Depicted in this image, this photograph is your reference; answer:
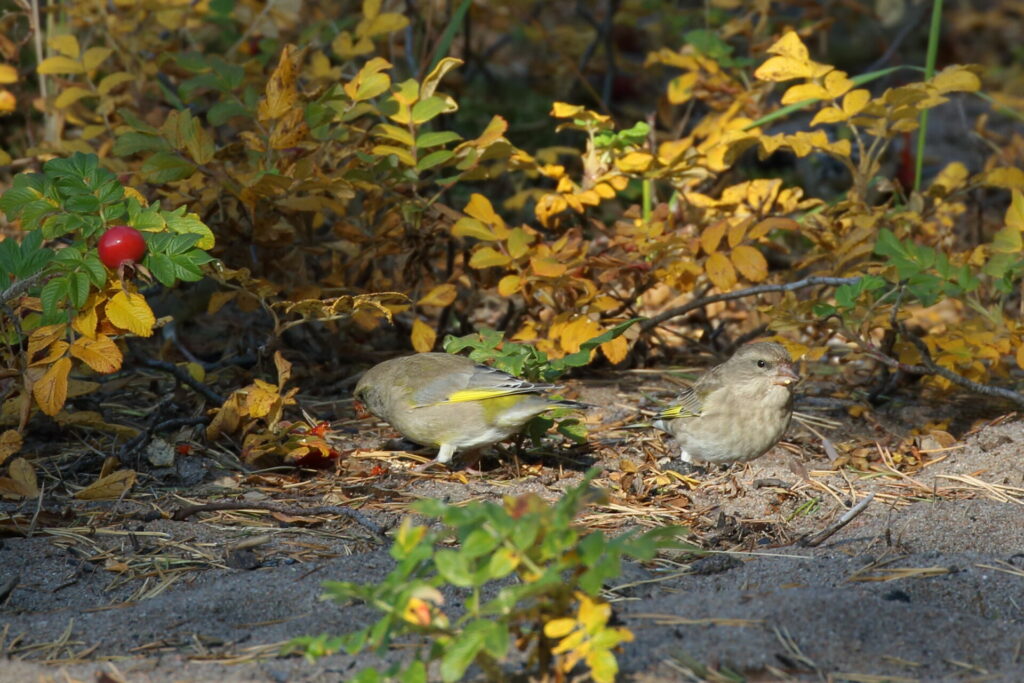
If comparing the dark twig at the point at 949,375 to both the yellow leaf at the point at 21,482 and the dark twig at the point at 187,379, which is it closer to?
the dark twig at the point at 187,379

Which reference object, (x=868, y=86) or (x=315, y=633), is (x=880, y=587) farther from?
(x=868, y=86)

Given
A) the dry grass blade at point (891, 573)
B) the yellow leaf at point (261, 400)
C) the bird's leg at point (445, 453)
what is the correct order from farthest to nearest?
the bird's leg at point (445, 453)
the yellow leaf at point (261, 400)
the dry grass blade at point (891, 573)

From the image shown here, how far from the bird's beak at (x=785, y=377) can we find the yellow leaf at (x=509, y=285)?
3.80ft

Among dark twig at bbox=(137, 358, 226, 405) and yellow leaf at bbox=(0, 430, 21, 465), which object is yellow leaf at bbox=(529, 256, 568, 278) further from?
yellow leaf at bbox=(0, 430, 21, 465)

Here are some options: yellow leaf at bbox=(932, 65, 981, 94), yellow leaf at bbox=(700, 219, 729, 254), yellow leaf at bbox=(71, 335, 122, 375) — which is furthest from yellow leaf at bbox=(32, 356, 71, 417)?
yellow leaf at bbox=(932, 65, 981, 94)

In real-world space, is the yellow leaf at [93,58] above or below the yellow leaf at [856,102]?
above

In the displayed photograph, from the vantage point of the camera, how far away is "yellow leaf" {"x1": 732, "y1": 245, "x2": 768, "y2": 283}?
16.3 feet

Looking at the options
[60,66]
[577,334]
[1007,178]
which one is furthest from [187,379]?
[1007,178]

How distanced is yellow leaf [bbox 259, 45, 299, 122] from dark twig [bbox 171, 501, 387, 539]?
168cm

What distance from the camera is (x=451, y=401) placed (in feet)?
15.3

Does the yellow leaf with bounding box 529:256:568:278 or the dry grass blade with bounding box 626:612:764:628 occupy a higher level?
the yellow leaf with bounding box 529:256:568:278

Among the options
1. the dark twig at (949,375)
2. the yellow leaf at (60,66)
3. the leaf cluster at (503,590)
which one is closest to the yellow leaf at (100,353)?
the leaf cluster at (503,590)

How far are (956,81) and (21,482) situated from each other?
4.17 meters

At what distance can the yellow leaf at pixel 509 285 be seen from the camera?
509cm
